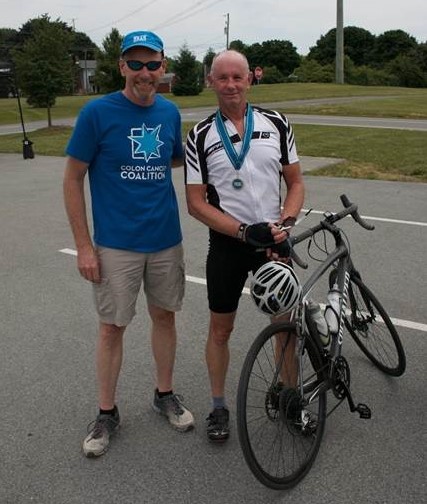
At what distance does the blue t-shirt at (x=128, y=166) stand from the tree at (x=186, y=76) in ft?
153

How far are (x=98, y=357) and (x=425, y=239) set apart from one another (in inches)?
183

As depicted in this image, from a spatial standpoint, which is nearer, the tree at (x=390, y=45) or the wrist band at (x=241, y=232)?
the wrist band at (x=241, y=232)

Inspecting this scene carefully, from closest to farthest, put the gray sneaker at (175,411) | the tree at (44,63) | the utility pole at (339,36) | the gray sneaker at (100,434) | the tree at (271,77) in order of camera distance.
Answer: the gray sneaker at (100,434) < the gray sneaker at (175,411) < the tree at (44,63) < the utility pole at (339,36) < the tree at (271,77)

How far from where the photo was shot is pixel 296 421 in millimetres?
2680

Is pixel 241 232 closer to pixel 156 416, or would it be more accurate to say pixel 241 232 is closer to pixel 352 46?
pixel 156 416

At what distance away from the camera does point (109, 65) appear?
34.6 m

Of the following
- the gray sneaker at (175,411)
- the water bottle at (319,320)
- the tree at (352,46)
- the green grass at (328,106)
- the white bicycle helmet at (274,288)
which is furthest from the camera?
the tree at (352,46)

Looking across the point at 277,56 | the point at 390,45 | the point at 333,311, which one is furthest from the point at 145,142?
the point at 390,45

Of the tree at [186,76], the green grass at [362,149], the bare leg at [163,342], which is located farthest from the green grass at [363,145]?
the tree at [186,76]

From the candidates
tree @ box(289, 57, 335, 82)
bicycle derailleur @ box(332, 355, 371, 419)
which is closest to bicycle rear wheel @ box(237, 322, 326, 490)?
bicycle derailleur @ box(332, 355, 371, 419)

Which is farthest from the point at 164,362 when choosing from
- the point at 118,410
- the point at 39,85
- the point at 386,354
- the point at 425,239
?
the point at 39,85

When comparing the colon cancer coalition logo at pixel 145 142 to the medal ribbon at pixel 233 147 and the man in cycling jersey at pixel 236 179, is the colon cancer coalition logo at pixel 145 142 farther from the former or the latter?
the medal ribbon at pixel 233 147

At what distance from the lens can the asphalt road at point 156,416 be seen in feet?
8.33

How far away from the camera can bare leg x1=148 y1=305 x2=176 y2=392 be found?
3.00 m
